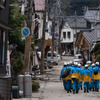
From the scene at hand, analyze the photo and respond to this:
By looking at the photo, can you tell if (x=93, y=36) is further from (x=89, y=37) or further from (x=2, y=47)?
(x=2, y=47)

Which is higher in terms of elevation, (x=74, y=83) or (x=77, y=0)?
(x=77, y=0)

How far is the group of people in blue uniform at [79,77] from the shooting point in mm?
17884

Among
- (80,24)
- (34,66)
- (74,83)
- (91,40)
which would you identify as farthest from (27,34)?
(80,24)

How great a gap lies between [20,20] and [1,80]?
12.3 meters

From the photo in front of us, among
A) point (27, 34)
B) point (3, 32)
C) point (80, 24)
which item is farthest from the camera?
point (80, 24)

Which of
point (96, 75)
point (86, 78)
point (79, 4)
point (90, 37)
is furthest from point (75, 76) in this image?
point (79, 4)

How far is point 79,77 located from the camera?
59.0ft

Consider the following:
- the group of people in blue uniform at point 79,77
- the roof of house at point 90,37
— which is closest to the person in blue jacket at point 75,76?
the group of people in blue uniform at point 79,77

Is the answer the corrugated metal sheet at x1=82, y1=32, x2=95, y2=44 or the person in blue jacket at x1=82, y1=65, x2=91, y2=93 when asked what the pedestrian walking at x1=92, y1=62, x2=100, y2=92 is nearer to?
the person in blue jacket at x1=82, y1=65, x2=91, y2=93

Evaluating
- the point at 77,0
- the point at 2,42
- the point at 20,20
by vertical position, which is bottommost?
the point at 2,42

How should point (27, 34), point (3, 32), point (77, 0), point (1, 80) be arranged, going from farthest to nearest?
point (77, 0)
point (27, 34)
point (3, 32)
point (1, 80)

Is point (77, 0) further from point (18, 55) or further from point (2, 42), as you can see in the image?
point (2, 42)

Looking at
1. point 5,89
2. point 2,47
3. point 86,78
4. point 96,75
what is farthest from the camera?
point 96,75

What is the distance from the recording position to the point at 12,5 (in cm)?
2245
